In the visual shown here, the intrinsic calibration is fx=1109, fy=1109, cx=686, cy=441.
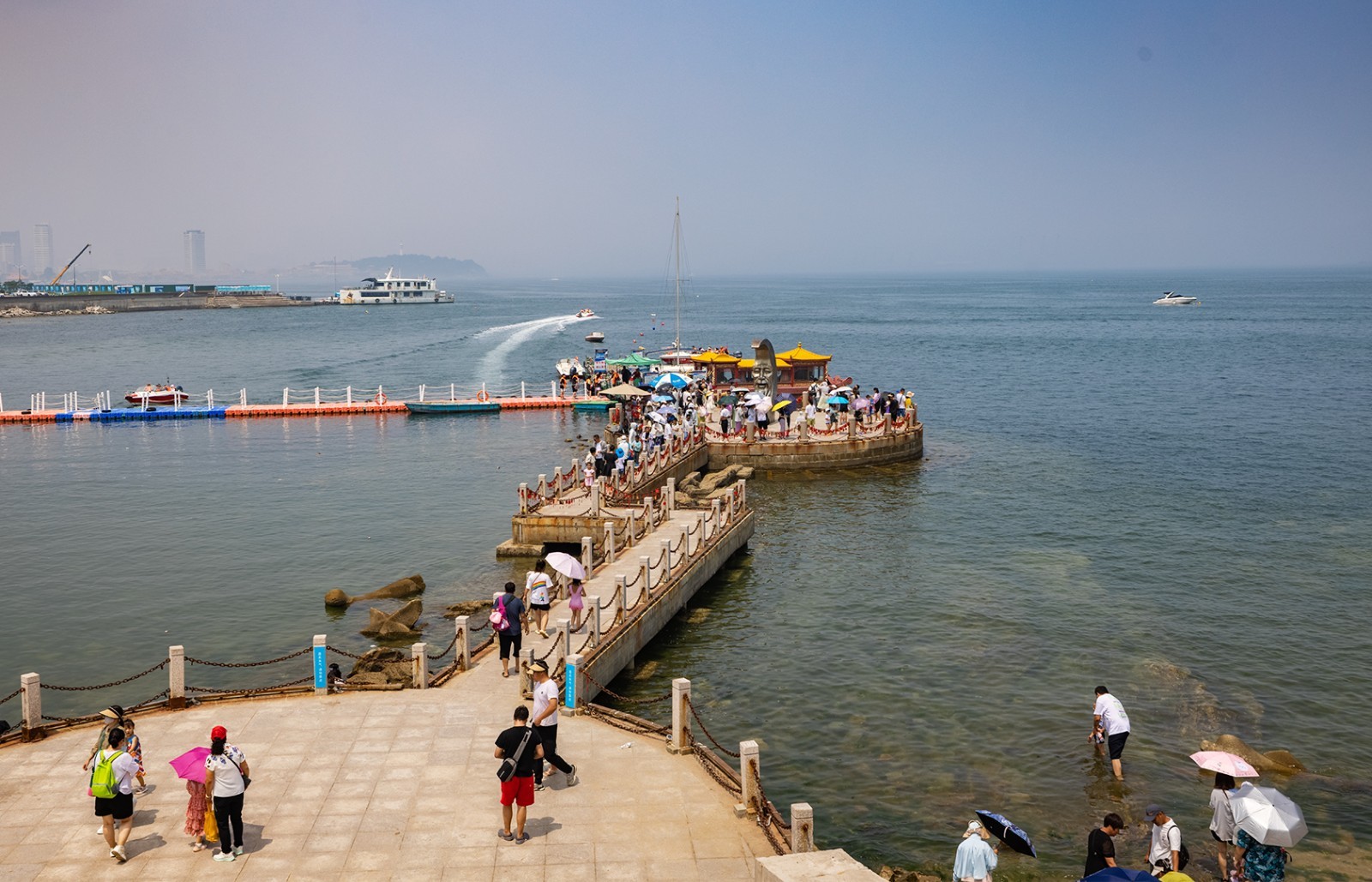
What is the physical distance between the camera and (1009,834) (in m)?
15.1

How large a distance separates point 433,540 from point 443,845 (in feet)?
→ 69.2

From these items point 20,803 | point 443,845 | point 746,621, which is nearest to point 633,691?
point 746,621

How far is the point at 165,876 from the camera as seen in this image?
467 inches

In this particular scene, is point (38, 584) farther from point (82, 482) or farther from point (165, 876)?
point (165, 876)

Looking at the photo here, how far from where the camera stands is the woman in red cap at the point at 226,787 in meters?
12.1

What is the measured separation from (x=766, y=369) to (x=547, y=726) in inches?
1472

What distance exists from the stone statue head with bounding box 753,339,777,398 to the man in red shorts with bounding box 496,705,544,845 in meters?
37.9

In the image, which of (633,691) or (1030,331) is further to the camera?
(1030,331)

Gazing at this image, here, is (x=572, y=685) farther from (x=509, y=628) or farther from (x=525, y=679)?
(x=509, y=628)

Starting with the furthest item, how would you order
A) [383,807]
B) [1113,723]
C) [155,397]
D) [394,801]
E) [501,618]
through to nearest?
[155,397] → [501,618] → [1113,723] → [394,801] → [383,807]

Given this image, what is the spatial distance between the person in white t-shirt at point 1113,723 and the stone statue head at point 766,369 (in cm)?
3221

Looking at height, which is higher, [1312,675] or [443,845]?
[443,845]

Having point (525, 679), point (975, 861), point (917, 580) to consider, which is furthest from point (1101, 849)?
point (917, 580)

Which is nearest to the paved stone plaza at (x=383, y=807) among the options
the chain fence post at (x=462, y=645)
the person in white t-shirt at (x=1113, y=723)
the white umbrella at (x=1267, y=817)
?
the chain fence post at (x=462, y=645)
